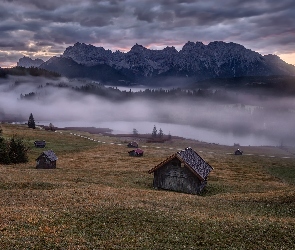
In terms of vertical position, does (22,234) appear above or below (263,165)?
above

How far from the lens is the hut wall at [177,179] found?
57969mm

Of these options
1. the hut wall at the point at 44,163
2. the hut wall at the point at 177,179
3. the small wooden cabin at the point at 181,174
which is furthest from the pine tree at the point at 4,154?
the hut wall at the point at 177,179

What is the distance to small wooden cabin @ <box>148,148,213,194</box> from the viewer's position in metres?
57.8

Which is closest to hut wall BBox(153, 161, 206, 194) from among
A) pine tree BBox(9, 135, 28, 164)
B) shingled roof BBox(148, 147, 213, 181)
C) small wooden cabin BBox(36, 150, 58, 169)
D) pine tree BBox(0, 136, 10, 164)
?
shingled roof BBox(148, 147, 213, 181)

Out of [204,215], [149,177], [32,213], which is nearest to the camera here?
[32,213]

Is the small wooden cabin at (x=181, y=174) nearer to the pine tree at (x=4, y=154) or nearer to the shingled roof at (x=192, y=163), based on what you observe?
the shingled roof at (x=192, y=163)

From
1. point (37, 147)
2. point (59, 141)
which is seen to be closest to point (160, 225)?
point (37, 147)

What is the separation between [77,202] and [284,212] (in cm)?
2324

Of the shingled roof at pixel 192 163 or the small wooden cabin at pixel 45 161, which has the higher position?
the shingled roof at pixel 192 163

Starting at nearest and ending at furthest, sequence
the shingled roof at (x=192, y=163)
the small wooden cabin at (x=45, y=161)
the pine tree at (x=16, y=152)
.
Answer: the shingled roof at (x=192, y=163) → the small wooden cabin at (x=45, y=161) → the pine tree at (x=16, y=152)

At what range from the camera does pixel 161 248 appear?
22812mm

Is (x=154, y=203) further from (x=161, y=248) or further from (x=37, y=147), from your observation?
(x=37, y=147)

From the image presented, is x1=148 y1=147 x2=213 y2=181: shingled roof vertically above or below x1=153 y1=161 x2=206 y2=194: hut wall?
above

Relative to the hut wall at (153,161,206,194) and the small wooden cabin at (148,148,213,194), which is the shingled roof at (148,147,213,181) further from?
the hut wall at (153,161,206,194)
